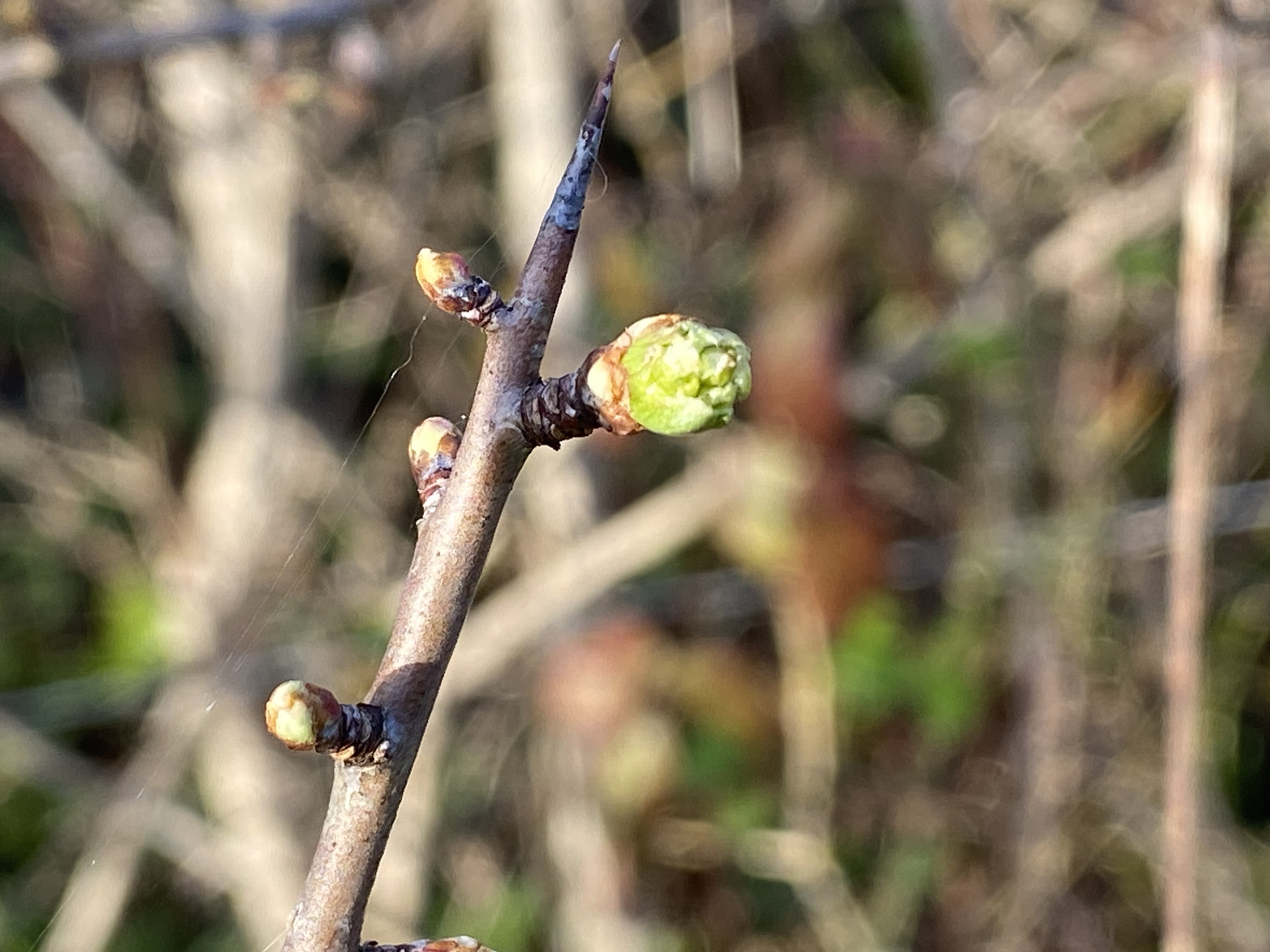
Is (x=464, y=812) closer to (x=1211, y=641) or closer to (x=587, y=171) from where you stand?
(x=1211, y=641)

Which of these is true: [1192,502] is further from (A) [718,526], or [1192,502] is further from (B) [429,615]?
(A) [718,526]

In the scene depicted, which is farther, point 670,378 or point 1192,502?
point 1192,502

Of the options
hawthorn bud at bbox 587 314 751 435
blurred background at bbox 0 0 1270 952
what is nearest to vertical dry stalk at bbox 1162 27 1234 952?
hawthorn bud at bbox 587 314 751 435

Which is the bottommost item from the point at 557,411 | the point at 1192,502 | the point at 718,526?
the point at 557,411

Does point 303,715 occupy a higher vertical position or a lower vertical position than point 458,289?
lower

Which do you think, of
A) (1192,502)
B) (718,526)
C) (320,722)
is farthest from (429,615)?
(718,526)

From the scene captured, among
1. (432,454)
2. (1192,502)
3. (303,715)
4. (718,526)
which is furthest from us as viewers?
(718,526)

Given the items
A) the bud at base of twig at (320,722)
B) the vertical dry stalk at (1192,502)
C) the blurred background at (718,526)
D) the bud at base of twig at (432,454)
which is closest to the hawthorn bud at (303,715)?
the bud at base of twig at (320,722)
